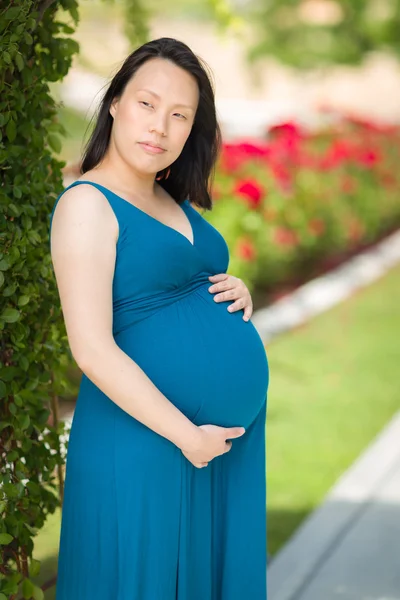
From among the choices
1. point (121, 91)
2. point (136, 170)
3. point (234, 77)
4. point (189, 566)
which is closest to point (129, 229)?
point (136, 170)

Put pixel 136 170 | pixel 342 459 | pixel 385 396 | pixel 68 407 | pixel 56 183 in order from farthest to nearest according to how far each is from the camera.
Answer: pixel 385 396, pixel 68 407, pixel 342 459, pixel 56 183, pixel 136 170

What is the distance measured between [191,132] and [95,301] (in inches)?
28.3

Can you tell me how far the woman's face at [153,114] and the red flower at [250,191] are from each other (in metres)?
5.04

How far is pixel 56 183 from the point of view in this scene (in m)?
2.73

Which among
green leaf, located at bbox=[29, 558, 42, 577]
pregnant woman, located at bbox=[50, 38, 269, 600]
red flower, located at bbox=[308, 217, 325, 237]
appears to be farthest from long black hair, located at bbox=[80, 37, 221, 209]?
red flower, located at bbox=[308, 217, 325, 237]

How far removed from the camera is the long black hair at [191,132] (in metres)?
2.22

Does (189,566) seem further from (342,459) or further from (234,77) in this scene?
(234,77)

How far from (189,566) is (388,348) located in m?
5.08

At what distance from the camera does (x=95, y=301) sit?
6.54 feet

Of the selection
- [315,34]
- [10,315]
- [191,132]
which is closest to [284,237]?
[191,132]

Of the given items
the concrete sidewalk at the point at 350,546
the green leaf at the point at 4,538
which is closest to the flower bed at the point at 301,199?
the concrete sidewalk at the point at 350,546

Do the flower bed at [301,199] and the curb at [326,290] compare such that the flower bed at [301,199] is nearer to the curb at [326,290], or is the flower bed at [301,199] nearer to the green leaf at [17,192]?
the curb at [326,290]

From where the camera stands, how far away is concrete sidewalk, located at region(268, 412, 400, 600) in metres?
3.43

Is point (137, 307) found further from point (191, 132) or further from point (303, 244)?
point (303, 244)
